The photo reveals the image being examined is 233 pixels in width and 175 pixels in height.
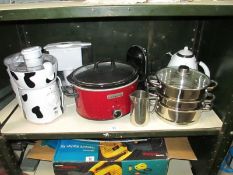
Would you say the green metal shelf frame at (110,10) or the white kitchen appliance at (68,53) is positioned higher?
the green metal shelf frame at (110,10)

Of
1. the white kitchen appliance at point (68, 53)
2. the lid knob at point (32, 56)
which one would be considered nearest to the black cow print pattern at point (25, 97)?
the lid knob at point (32, 56)

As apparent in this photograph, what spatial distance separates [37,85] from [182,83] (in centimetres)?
60

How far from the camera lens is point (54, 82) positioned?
856 millimetres

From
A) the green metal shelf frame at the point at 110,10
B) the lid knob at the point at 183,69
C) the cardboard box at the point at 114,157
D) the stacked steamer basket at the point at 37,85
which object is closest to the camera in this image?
the green metal shelf frame at the point at 110,10

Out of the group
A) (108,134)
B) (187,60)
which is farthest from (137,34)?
(108,134)

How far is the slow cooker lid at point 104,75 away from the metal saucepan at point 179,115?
0.63ft

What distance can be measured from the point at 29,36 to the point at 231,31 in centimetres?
97

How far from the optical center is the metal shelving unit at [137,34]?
0.68 m

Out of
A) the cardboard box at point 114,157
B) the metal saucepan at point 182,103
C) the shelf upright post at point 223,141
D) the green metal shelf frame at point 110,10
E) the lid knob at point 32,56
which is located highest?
the green metal shelf frame at point 110,10

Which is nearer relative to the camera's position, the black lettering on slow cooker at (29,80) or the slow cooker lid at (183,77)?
the black lettering on slow cooker at (29,80)

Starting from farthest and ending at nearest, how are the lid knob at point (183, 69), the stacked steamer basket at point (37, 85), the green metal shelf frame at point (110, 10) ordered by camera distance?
the lid knob at point (183, 69) < the stacked steamer basket at point (37, 85) < the green metal shelf frame at point (110, 10)

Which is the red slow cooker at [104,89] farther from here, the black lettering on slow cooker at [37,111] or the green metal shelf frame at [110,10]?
the green metal shelf frame at [110,10]

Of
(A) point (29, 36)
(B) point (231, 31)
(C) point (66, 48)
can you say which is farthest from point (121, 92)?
(A) point (29, 36)

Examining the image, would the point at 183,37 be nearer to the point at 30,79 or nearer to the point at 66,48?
the point at 66,48
